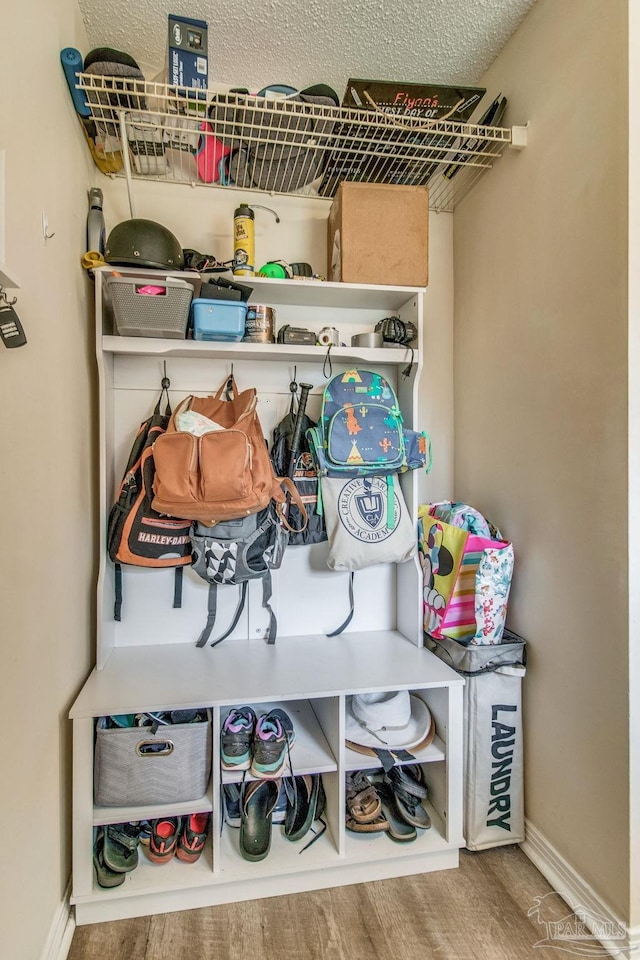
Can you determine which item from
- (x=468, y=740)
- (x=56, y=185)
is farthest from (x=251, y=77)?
(x=468, y=740)

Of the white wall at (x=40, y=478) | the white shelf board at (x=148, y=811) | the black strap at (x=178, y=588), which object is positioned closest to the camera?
the white wall at (x=40, y=478)

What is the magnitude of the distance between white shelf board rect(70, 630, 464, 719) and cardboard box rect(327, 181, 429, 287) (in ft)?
4.11

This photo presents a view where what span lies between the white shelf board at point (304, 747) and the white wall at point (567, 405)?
64cm

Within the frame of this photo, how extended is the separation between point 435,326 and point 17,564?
5.53ft

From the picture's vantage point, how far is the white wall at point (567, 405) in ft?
4.00

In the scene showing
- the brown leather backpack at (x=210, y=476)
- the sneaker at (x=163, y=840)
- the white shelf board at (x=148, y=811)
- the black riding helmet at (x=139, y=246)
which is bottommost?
the sneaker at (x=163, y=840)

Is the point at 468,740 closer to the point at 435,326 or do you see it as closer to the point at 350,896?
the point at 350,896

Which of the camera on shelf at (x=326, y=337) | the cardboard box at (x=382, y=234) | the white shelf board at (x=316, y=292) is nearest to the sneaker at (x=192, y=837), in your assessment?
the camera on shelf at (x=326, y=337)

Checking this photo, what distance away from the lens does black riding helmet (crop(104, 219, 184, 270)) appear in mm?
1443

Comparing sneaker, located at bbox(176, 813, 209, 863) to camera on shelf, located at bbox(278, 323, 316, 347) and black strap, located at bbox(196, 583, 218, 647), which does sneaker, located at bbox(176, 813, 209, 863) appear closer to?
black strap, located at bbox(196, 583, 218, 647)

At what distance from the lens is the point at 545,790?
1.48 meters

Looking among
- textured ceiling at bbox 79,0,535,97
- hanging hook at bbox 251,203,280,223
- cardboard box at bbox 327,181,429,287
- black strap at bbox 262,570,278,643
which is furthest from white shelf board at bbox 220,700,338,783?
textured ceiling at bbox 79,0,535,97

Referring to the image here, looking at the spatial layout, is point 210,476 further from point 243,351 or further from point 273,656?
point 273,656

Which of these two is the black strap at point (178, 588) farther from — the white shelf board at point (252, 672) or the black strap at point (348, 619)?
the black strap at point (348, 619)
